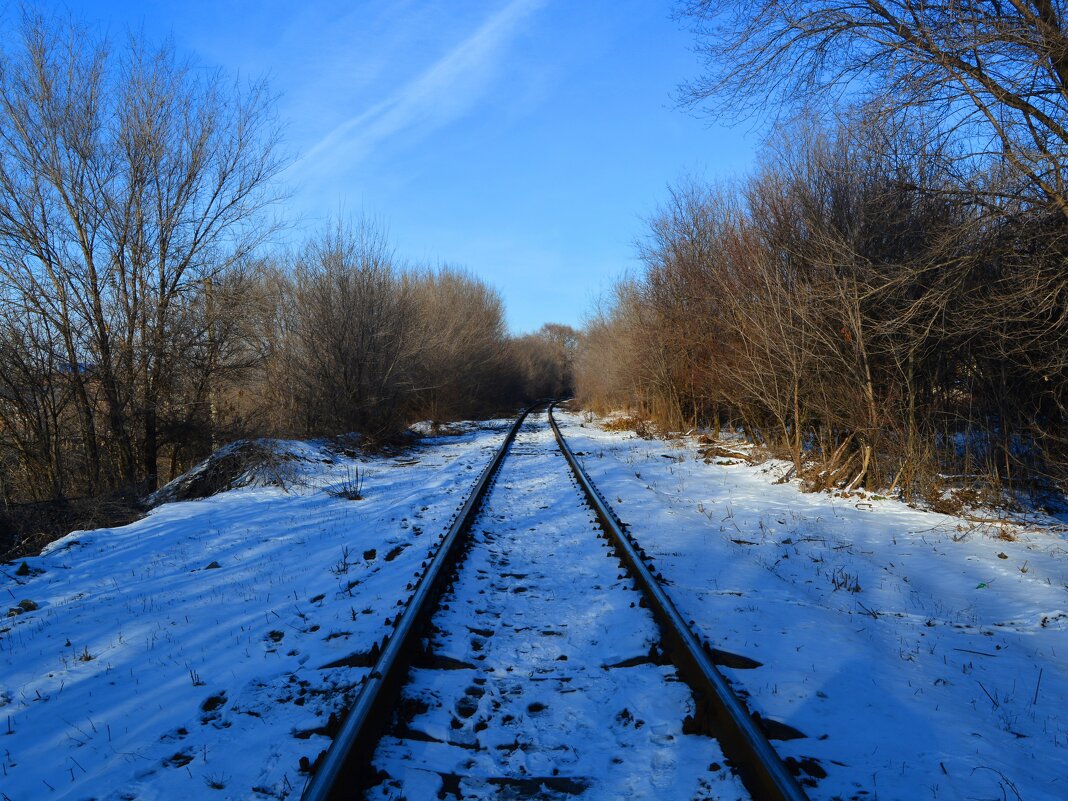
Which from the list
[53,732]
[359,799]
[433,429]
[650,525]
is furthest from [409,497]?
[433,429]

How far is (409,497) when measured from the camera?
9.67m

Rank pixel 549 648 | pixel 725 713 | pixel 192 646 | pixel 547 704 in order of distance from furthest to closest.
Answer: pixel 192 646 < pixel 549 648 < pixel 547 704 < pixel 725 713

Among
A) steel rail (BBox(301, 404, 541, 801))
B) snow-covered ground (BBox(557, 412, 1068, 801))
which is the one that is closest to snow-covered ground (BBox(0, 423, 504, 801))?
steel rail (BBox(301, 404, 541, 801))

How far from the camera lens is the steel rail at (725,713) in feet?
7.76

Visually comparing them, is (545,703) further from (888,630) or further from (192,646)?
(888,630)

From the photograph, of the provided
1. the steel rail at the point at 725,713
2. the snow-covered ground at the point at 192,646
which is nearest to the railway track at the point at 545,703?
the steel rail at the point at 725,713

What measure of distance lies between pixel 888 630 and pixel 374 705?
3.62m

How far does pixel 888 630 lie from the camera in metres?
4.50

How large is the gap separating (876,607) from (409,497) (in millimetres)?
6559

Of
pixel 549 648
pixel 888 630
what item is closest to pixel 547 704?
pixel 549 648

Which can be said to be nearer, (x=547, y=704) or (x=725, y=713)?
(x=725, y=713)

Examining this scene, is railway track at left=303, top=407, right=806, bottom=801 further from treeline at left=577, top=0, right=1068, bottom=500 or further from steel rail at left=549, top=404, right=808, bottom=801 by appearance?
treeline at left=577, top=0, right=1068, bottom=500

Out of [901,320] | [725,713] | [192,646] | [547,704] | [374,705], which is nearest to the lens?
[725,713]

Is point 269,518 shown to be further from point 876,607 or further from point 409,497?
point 876,607
